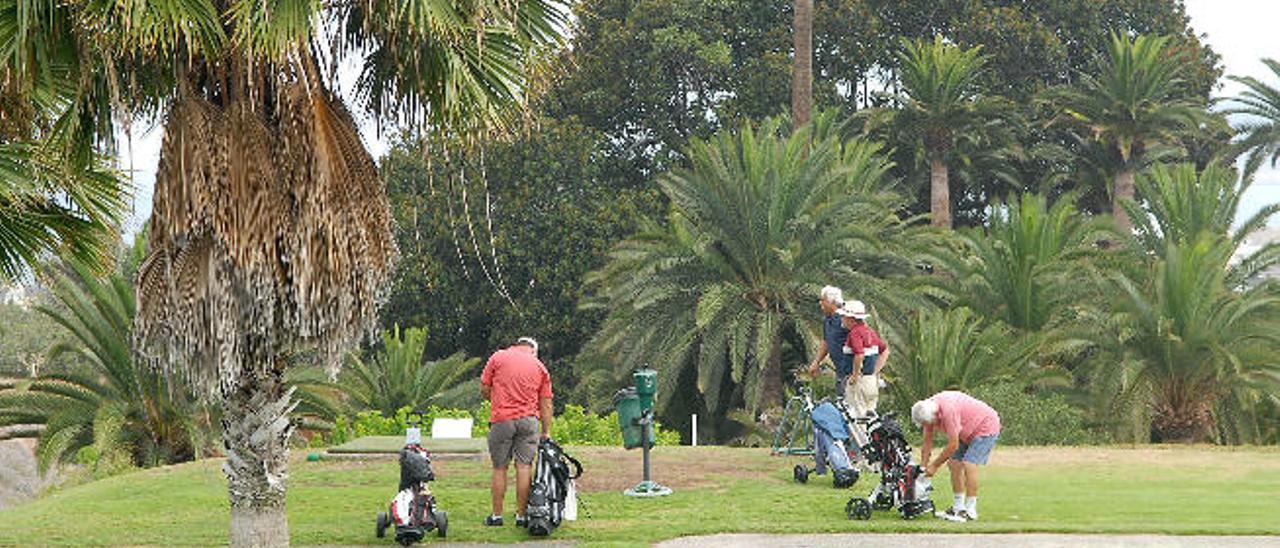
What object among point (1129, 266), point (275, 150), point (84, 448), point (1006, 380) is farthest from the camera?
point (1129, 266)

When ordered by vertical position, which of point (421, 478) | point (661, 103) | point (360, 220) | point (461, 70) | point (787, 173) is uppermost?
point (661, 103)

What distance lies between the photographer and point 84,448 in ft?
82.6

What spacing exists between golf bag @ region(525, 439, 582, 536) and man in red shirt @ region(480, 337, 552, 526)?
0.41 feet

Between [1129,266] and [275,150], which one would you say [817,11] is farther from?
[275,150]

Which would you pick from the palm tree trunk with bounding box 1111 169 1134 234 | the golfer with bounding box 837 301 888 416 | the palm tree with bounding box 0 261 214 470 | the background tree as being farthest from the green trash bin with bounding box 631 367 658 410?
the palm tree trunk with bounding box 1111 169 1134 234

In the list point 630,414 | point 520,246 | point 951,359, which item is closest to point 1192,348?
point 951,359

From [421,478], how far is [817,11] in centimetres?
4155

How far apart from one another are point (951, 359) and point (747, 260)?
5.62 metres

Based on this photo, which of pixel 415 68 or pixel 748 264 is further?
pixel 748 264

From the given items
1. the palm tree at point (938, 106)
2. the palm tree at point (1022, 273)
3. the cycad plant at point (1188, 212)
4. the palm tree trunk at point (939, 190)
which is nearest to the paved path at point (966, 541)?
the palm tree at point (1022, 273)

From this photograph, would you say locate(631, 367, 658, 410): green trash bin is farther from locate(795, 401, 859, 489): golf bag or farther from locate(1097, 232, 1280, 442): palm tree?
locate(1097, 232, 1280, 442): palm tree

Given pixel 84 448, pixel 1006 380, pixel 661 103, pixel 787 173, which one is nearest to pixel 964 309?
pixel 1006 380

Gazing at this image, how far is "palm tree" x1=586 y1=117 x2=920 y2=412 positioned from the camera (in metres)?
30.2

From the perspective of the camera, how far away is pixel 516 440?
46.7 feet
